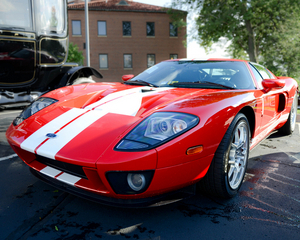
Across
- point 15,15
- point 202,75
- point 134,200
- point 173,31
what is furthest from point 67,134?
point 173,31

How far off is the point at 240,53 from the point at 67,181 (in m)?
26.3

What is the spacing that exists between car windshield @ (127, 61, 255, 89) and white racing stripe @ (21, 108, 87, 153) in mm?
1075

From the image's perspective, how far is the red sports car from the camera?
1.65 m

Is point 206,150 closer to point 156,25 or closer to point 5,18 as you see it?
point 5,18

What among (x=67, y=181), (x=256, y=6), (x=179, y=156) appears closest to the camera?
(x=179, y=156)

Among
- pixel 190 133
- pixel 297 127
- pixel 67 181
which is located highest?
pixel 190 133

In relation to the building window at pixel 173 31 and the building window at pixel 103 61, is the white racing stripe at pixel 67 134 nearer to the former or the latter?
the building window at pixel 103 61

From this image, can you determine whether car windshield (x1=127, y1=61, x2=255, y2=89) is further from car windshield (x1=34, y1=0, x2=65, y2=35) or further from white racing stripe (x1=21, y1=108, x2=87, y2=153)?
car windshield (x1=34, y1=0, x2=65, y2=35)

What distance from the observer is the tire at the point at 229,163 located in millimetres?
1957

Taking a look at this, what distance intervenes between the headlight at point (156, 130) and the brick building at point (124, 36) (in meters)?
27.9

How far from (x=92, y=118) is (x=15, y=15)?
2.95 metres

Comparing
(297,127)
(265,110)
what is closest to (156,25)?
(297,127)

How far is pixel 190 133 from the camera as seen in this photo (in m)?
1.72

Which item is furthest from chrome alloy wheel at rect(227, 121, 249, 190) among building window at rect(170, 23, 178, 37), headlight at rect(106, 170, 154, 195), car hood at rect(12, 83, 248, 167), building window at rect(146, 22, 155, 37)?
building window at rect(170, 23, 178, 37)
